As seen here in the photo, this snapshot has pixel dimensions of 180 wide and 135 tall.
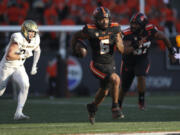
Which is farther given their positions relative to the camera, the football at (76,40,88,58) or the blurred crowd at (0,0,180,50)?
the blurred crowd at (0,0,180,50)

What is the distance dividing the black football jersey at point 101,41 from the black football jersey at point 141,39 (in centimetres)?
244

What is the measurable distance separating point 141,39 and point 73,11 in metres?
12.8

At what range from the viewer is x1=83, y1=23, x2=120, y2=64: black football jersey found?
9.84 metres

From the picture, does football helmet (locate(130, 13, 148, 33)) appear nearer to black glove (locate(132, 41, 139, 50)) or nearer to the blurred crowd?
black glove (locate(132, 41, 139, 50))

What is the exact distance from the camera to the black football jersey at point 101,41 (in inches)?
387

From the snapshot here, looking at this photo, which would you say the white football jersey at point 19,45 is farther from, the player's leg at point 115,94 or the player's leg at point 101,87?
the player's leg at point 115,94

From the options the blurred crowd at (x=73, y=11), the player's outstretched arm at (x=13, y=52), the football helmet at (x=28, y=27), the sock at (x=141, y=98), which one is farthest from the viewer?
the blurred crowd at (x=73, y=11)

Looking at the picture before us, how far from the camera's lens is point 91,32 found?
9.83 m

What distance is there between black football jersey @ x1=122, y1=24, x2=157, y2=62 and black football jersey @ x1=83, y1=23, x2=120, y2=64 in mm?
2438

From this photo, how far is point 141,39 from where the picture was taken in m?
12.4

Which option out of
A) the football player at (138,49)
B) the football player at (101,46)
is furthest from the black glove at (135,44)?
the football player at (101,46)

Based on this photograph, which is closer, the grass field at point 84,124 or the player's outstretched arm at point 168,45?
the grass field at point 84,124

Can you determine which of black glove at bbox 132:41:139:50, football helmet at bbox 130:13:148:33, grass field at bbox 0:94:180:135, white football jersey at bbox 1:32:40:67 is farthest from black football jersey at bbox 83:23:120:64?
football helmet at bbox 130:13:148:33

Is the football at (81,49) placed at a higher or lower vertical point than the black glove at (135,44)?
higher
